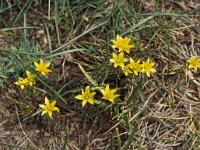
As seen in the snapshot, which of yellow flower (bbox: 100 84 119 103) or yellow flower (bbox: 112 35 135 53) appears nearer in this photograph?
yellow flower (bbox: 100 84 119 103)

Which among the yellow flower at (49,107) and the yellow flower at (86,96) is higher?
the yellow flower at (86,96)

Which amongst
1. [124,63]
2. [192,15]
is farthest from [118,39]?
[192,15]

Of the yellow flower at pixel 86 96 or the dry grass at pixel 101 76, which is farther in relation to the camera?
the dry grass at pixel 101 76

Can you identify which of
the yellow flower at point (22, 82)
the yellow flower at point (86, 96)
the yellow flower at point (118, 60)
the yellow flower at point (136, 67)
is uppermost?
the yellow flower at point (118, 60)

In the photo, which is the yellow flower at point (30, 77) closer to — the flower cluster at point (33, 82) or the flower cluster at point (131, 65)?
the flower cluster at point (33, 82)

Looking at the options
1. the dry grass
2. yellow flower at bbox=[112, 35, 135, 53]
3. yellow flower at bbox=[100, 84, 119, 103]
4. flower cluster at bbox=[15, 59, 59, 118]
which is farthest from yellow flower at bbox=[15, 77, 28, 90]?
yellow flower at bbox=[112, 35, 135, 53]

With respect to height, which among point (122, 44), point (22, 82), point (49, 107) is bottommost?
point (49, 107)

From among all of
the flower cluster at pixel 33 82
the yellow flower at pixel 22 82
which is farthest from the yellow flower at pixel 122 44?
the yellow flower at pixel 22 82

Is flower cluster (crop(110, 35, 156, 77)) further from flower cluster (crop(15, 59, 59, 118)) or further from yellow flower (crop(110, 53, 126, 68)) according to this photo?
flower cluster (crop(15, 59, 59, 118))

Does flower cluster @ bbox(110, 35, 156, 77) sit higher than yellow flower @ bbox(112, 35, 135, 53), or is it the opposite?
yellow flower @ bbox(112, 35, 135, 53)

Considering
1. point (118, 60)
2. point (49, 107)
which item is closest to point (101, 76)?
point (118, 60)

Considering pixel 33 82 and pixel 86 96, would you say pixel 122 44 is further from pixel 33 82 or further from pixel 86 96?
pixel 33 82
